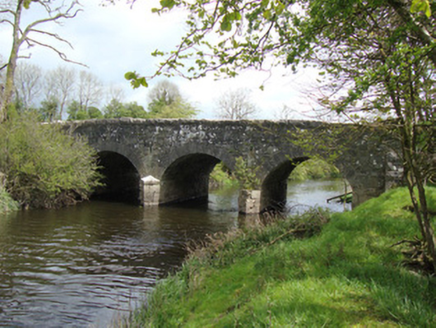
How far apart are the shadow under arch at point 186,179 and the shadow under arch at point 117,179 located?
1697mm

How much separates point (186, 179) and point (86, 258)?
35.4 feet

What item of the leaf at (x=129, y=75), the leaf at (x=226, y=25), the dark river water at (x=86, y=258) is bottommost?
the dark river water at (x=86, y=258)

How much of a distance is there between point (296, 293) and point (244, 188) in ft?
34.9

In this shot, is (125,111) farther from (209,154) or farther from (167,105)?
(209,154)

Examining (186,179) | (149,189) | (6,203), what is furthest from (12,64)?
(186,179)

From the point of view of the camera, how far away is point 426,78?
4445 mm

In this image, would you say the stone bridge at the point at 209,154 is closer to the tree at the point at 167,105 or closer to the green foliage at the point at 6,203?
the green foliage at the point at 6,203

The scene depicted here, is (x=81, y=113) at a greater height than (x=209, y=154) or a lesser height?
greater

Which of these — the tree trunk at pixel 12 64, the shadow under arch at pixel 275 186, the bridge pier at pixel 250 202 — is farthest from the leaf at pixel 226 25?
the tree trunk at pixel 12 64

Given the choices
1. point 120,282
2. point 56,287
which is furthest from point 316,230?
point 56,287

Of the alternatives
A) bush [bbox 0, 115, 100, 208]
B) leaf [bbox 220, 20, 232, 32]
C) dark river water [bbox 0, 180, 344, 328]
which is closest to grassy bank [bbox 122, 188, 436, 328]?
dark river water [bbox 0, 180, 344, 328]

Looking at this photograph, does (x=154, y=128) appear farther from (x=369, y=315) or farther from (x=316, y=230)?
(x=369, y=315)

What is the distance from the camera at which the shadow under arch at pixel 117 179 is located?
62.3 ft

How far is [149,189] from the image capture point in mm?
16062
